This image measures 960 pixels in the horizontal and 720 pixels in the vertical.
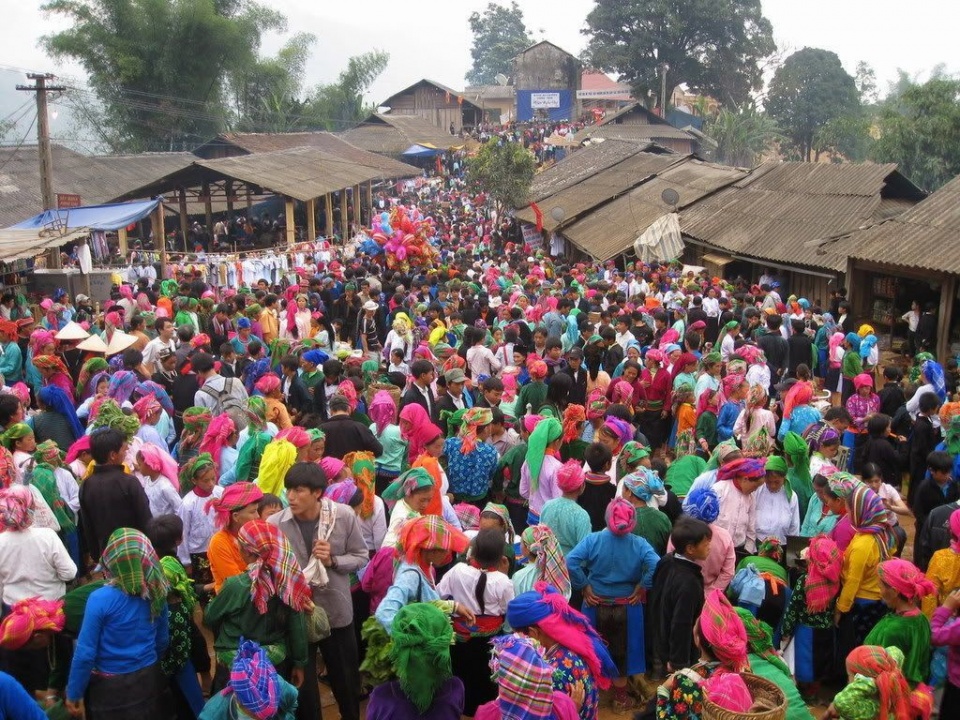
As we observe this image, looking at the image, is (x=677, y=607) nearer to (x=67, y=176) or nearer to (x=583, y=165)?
(x=67, y=176)

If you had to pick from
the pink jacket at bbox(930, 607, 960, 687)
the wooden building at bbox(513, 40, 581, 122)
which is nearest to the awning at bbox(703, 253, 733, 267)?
the pink jacket at bbox(930, 607, 960, 687)

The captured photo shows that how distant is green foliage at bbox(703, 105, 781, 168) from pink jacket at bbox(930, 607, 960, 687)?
156 ft

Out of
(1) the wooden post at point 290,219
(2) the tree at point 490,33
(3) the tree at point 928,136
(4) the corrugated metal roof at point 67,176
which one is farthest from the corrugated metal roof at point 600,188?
(2) the tree at point 490,33

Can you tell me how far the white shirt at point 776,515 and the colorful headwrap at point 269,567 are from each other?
309 cm

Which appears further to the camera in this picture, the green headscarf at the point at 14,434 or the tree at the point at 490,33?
the tree at the point at 490,33

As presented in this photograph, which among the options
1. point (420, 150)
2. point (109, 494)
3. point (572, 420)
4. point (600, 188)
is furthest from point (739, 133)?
point (109, 494)

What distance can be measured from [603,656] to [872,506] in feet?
6.02

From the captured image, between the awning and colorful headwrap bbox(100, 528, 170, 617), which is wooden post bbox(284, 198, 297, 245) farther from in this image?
colorful headwrap bbox(100, 528, 170, 617)

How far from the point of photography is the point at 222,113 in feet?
155

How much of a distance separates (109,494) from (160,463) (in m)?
0.37

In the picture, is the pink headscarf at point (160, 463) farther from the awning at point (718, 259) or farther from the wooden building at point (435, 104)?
the wooden building at point (435, 104)

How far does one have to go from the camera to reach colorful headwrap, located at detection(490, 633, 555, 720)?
336cm

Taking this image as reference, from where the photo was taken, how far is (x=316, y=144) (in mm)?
37562

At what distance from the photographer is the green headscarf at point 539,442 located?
6.11 meters
